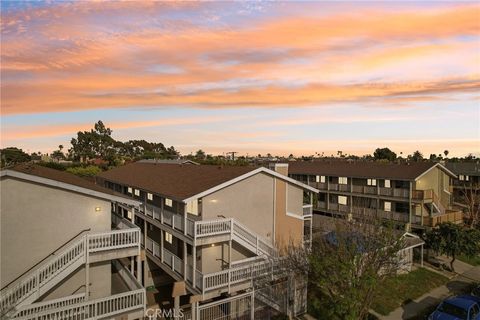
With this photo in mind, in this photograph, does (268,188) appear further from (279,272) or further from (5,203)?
(5,203)

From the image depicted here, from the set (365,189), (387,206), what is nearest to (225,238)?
(387,206)

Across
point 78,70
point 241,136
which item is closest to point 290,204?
point 78,70

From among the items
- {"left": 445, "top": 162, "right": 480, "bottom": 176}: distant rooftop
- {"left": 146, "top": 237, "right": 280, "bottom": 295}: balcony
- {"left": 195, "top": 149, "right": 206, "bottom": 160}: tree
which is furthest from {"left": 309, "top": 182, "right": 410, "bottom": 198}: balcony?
{"left": 195, "top": 149, "right": 206, "bottom": 160}: tree

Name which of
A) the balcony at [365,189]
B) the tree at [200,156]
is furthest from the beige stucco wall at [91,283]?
the tree at [200,156]

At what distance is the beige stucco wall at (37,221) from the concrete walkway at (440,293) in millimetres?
19098

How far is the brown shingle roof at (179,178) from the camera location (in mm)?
21702

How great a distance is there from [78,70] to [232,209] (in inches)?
685

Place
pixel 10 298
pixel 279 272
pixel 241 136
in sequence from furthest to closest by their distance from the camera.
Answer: pixel 241 136
pixel 279 272
pixel 10 298

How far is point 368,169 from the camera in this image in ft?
148

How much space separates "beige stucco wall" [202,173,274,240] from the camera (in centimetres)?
2192

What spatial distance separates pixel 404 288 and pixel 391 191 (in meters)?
16.5

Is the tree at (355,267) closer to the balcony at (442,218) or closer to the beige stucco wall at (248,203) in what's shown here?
the beige stucco wall at (248,203)

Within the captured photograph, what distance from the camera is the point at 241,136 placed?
181 ft

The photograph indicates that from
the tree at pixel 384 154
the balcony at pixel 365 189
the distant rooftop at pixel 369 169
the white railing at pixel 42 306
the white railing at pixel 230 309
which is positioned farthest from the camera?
the tree at pixel 384 154
